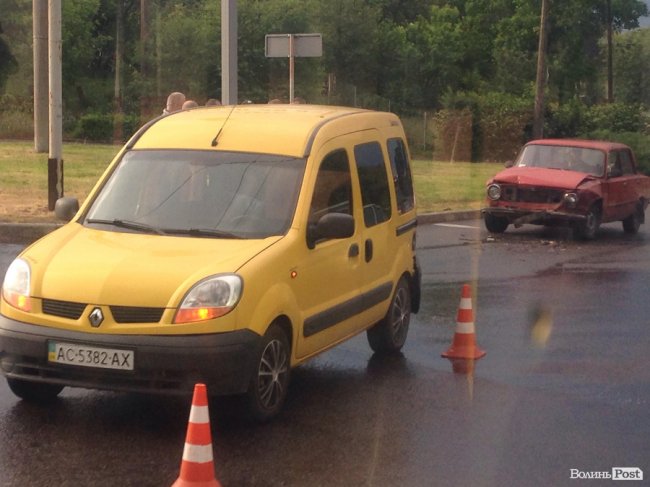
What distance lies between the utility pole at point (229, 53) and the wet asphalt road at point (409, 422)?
6.32 meters

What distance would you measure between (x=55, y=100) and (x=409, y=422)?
1212 centimetres

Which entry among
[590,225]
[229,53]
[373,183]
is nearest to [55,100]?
[229,53]

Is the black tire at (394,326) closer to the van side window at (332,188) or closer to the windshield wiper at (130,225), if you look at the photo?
the van side window at (332,188)

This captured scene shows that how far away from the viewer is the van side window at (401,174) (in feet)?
30.2

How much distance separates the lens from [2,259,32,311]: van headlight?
6.75 meters

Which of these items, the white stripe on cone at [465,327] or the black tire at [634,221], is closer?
the white stripe on cone at [465,327]

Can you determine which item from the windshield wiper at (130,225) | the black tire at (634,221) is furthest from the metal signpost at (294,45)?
the windshield wiper at (130,225)

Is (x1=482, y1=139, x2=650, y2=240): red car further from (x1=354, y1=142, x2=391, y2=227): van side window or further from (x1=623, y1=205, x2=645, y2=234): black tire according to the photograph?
(x1=354, y1=142, x2=391, y2=227): van side window

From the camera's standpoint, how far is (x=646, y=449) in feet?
21.9

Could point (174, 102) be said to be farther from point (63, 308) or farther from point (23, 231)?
point (63, 308)

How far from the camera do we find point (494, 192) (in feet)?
62.6

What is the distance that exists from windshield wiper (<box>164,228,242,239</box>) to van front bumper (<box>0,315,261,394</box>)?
86 cm

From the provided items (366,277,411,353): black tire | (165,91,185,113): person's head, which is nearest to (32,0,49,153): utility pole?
(165,91,185,113): person's head

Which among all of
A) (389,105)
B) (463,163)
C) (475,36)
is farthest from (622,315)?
(475,36)
